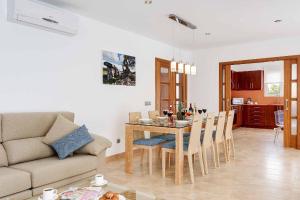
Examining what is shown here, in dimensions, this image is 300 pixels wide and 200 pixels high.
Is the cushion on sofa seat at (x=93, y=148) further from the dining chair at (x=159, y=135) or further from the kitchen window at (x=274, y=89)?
the kitchen window at (x=274, y=89)

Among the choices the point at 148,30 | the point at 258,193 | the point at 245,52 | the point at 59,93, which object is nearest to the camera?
the point at 258,193

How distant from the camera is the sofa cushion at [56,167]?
8.36ft

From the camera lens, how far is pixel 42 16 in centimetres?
330

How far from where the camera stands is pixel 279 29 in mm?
5008

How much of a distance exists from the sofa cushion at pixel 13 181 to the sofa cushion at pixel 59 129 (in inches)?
25.5

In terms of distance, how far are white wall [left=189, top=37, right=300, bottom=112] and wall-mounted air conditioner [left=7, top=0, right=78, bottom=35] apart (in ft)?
13.8

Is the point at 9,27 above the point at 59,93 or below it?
A: above

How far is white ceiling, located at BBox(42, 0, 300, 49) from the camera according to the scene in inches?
141

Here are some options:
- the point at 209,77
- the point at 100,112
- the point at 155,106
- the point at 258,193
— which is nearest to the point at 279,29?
the point at 209,77

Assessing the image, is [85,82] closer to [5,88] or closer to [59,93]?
[59,93]

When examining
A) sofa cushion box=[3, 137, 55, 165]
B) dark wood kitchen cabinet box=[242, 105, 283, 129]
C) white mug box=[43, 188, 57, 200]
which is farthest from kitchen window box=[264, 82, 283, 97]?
white mug box=[43, 188, 57, 200]

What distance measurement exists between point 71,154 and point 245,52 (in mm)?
5033

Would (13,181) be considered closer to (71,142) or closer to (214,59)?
(71,142)

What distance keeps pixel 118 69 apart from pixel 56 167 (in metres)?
2.44
